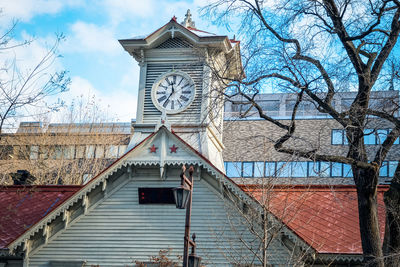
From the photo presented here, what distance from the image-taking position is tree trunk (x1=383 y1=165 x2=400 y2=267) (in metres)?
15.9

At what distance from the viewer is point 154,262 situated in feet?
72.3

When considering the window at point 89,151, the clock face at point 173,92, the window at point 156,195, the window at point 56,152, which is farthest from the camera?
the window at point 89,151

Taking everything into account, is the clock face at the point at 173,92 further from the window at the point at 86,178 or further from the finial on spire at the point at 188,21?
the window at the point at 86,178

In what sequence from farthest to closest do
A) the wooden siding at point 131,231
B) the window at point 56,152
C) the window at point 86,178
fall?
the window at point 56,152, the window at point 86,178, the wooden siding at point 131,231

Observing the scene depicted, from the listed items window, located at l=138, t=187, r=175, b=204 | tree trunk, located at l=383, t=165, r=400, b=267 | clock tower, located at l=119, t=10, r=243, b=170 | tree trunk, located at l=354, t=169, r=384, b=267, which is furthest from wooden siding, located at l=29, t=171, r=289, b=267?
tree trunk, located at l=383, t=165, r=400, b=267

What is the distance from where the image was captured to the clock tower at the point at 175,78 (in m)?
26.8

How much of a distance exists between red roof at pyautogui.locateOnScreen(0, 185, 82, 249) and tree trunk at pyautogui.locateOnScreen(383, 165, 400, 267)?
11.6 m

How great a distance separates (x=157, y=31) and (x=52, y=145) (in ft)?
81.1

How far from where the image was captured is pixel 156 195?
23312 millimetres

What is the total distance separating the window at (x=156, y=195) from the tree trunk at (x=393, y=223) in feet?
29.2

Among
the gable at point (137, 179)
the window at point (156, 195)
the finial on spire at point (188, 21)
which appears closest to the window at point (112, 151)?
the finial on spire at point (188, 21)

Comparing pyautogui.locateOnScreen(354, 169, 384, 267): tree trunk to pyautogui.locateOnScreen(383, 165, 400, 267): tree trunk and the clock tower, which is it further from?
the clock tower

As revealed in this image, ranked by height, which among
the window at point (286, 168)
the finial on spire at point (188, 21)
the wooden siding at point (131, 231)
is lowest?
the wooden siding at point (131, 231)

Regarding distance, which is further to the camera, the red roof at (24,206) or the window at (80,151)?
the window at (80,151)
